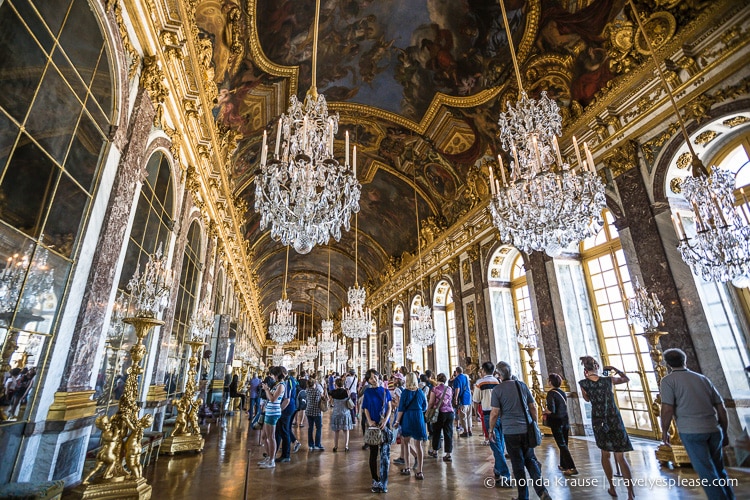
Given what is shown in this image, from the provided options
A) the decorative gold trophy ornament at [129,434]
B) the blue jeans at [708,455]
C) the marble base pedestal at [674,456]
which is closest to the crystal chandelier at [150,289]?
the decorative gold trophy ornament at [129,434]

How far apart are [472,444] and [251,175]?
Answer: 35.2 ft

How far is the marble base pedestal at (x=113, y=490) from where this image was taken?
3102 millimetres

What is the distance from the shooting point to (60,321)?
3234 mm

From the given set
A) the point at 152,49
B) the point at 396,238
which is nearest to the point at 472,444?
the point at 152,49

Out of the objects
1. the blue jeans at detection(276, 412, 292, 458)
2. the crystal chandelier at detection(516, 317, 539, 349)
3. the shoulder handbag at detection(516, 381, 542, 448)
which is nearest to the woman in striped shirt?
the blue jeans at detection(276, 412, 292, 458)

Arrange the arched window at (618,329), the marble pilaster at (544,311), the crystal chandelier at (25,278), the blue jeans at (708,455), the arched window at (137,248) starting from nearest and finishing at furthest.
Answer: the crystal chandelier at (25,278)
the blue jeans at (708,455)
the arched window at (137,248)
the arched window at (618,329)
the marble pilaster at (544,311)

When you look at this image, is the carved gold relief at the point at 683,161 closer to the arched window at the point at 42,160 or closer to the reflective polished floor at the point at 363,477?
the reflective polished floor at the point at 363,477

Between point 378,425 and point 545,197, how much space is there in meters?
3.45

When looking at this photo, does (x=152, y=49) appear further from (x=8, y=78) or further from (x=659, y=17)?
(x=659, y=17)

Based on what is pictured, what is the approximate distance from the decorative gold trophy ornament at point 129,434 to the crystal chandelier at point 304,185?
1.35 metres

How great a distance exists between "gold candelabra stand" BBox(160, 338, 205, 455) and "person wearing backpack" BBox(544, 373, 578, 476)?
5.58m

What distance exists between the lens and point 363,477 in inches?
178

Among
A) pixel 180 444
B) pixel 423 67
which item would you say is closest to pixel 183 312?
pixel 180 444

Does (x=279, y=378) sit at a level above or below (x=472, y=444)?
above
